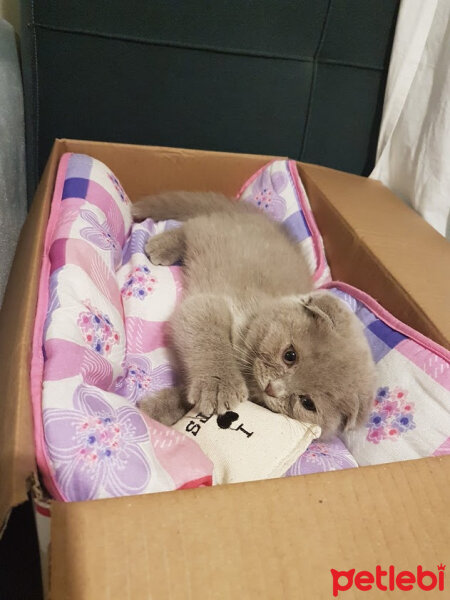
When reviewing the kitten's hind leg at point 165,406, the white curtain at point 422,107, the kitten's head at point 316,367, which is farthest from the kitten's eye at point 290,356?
the white curtain at point 422,107

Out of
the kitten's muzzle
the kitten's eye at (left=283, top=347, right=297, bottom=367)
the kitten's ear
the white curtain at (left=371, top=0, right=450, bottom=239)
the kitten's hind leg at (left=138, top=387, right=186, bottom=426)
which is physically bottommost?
the kitten's hind leg at (left=138, top=387, right=186, bottom=426)

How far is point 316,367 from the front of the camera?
3.42 feet

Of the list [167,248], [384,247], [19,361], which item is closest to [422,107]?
[384,247]

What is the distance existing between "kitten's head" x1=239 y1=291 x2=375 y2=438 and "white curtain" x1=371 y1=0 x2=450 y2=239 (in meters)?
0.68

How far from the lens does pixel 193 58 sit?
159 cm

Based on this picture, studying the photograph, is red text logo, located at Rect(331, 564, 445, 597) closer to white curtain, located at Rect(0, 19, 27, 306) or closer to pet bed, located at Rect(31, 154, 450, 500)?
pet bed, located at Rect(31, 154, 450, 500)

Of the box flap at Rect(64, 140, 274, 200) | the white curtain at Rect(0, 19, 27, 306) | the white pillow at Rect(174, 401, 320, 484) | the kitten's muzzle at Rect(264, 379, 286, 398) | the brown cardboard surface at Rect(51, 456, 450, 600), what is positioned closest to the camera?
the brown cardboard surface at Rect(51, 456, 450, 600)

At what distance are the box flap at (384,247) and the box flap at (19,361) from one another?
83 centimetres

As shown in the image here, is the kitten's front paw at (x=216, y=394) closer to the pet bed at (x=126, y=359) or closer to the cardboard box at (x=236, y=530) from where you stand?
the pet bed at (x=126, y=359)

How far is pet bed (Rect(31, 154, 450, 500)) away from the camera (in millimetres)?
772

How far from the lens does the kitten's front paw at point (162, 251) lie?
1.50m

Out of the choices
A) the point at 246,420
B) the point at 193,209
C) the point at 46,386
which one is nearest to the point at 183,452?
the point at 246,420

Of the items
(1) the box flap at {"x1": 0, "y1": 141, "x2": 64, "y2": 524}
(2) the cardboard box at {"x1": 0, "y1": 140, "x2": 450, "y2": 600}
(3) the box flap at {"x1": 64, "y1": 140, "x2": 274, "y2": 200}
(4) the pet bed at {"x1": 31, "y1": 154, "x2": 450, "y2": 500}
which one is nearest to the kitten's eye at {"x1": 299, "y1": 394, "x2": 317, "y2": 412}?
(4) the pet bed at {"x1": 31, "y1": 154, "x2": 450, "y2": 500}

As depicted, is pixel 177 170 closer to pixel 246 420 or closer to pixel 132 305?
pixel 132 305
